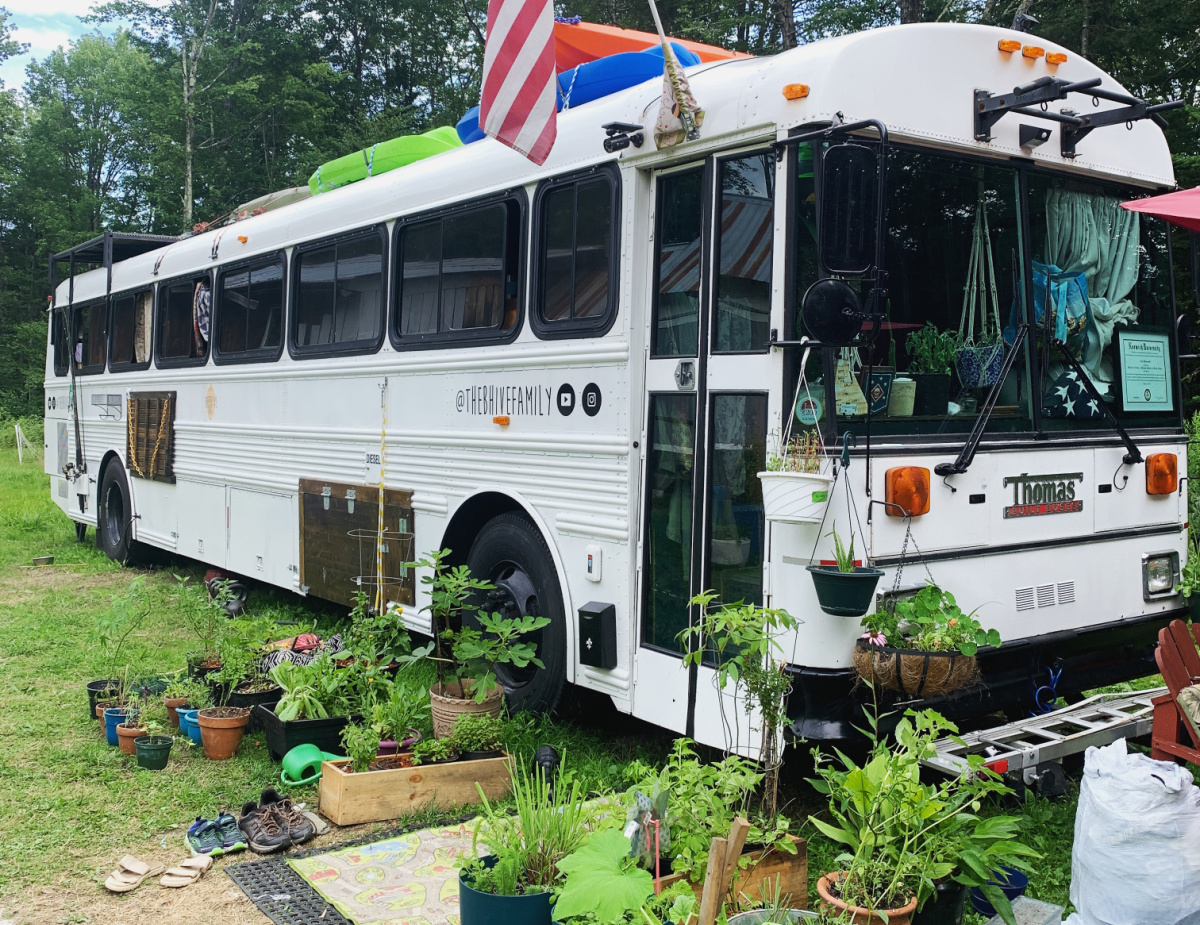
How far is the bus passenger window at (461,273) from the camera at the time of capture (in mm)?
5668

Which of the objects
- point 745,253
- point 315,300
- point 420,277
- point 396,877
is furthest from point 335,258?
point 396,877

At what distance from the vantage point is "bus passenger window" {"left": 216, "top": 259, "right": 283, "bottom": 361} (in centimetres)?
815

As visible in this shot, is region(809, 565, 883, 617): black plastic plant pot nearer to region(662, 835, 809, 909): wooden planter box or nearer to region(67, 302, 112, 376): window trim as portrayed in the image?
region(662, 835, 809, 909): wooden planter box

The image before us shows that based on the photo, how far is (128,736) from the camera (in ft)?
18.1

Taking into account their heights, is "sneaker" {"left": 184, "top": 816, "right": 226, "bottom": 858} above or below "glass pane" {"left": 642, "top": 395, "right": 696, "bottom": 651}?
below

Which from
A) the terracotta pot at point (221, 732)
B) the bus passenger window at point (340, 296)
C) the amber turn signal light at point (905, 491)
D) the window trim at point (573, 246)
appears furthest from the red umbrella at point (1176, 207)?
the terracotta pot at point (221, 732)

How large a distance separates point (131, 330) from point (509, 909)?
9365 millimetres

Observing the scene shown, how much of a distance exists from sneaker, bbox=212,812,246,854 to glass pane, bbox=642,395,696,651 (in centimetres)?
181

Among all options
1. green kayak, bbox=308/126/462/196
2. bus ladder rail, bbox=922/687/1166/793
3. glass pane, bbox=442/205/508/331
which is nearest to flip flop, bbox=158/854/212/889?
bus ladder rail, bbox=922/687/1166/793

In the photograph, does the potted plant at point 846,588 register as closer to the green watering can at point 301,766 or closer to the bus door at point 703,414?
the bus door at point 703,414

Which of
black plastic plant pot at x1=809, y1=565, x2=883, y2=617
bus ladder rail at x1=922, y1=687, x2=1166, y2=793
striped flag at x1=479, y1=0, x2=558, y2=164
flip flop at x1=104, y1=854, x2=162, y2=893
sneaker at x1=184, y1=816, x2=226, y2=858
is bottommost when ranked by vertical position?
flip flop at x1=104, y1=854, x2=162, y2=893

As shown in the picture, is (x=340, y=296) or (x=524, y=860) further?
(x=340, y=296)

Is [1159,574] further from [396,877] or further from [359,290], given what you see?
[359,290]

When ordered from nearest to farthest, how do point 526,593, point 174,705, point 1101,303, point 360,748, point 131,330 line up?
point 360,748 → point 1101,303 → point 526,593 → point 174,705 → point 131,330
